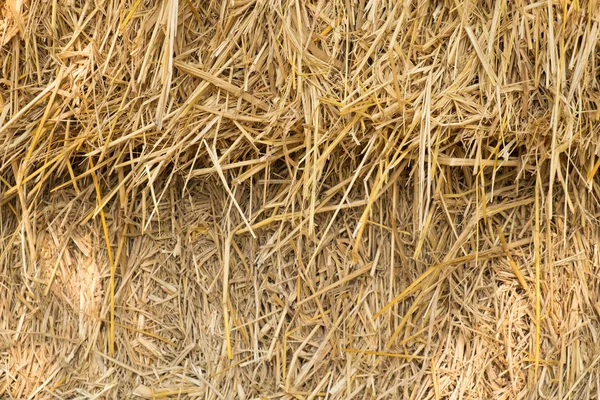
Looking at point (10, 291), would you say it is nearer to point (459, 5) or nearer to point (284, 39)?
point (284, 39)

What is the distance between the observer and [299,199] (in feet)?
4.88

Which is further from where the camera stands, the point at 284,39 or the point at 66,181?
the point at 66,181

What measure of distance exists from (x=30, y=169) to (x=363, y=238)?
70cm

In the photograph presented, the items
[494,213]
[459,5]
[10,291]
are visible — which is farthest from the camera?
[10,291]

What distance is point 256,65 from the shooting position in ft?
4.63

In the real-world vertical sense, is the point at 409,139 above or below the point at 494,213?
above

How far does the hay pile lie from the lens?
1.37 meters

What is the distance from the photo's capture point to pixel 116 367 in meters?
1.55

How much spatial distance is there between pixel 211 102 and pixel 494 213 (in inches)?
23.8

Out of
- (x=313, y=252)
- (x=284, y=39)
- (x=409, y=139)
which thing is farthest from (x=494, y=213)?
(x=284, y=39)

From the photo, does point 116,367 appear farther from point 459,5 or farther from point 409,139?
point 459,5

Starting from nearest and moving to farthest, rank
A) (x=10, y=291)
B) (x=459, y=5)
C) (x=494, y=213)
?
(x=459, y=5), (x=494, y=213), (x=10, y=291)

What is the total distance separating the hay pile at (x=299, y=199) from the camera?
1372mm

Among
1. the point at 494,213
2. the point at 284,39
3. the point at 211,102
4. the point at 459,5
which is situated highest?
the point at 459,5
